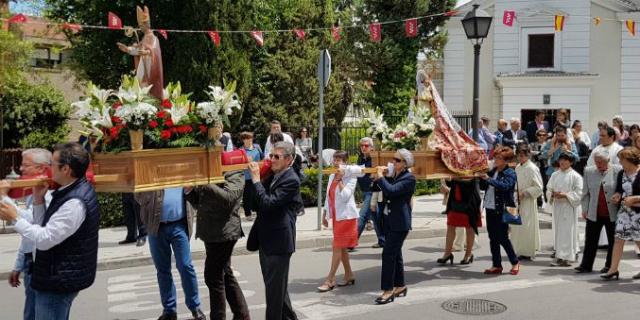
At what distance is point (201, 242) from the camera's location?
1077 centimetres

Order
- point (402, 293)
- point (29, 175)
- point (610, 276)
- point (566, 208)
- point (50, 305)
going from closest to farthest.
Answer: point (50, 305)
point (29, 175)
point (402, 293)
point (610, 276)
point (566, 208)

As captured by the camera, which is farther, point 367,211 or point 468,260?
point 367,211

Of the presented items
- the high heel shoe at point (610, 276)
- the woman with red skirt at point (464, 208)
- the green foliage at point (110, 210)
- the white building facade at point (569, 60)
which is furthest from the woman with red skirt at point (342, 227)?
the white building facade at point (569, 60)

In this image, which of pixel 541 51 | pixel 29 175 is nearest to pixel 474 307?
pixel 29 175

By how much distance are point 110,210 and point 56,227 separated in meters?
8.52

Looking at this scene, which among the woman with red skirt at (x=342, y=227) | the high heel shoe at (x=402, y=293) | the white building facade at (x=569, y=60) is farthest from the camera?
the white building facade at (x=569, y=60)

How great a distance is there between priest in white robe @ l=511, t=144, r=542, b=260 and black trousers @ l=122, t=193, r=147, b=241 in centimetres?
629

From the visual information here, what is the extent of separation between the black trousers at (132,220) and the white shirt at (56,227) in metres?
6.34

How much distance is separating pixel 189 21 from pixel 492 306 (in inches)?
637

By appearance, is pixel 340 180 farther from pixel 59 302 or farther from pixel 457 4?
pixel 457 4

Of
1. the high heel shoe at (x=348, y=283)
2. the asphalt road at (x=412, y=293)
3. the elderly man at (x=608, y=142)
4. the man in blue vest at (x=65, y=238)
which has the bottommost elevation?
the asphalt road at (x=412, y=293)

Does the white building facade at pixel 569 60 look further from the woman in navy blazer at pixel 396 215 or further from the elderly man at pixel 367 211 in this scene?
the woman in navy blazer at pixel 396 215

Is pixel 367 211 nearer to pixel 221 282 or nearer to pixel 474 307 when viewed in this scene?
pixel 474 307

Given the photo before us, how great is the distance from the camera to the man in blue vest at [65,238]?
170 inches
